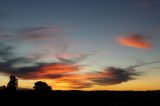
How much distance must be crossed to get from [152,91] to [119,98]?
14584mm

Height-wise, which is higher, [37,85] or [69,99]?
[37,85]

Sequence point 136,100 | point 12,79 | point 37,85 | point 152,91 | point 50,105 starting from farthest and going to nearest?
point 12,79, point 37,85, point 152,91, point 136,100, point 50,105

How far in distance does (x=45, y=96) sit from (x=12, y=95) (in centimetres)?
417

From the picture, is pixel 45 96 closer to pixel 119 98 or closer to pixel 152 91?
pixel 119 98

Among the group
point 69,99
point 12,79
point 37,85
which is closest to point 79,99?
point 69,99

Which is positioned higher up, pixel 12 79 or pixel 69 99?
pixel 12 79

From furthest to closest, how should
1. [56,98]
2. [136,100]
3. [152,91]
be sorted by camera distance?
[152,91] < [136,100] < [56,98]

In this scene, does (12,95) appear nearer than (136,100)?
Yes

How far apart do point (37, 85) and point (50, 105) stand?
109ft

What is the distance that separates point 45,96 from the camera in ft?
129

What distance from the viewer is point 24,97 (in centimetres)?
3881

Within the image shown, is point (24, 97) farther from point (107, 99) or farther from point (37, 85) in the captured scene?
point (37, 85)

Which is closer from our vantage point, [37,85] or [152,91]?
[152,91]

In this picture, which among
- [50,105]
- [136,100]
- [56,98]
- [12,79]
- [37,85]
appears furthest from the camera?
[12,79]
